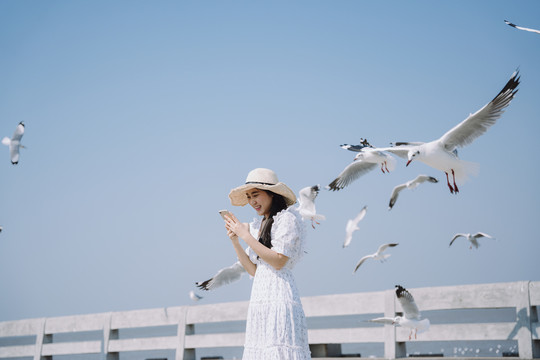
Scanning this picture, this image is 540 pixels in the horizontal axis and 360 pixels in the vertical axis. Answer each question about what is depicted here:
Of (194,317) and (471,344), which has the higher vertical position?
(471,344)

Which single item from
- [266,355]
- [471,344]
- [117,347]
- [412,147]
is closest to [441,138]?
[412,147]

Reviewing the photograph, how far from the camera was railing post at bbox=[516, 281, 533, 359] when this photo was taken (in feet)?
22.0

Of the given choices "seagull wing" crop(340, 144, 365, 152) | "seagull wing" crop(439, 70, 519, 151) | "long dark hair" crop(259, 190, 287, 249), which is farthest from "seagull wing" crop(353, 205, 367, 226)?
"long dark hair" crop(259, 190, 287, 249)

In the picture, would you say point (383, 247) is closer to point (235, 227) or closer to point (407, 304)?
point (407, 304)

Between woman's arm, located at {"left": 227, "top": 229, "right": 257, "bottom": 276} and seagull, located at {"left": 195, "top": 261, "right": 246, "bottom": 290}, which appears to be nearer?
woman's arm, located at {"left": 227, "top": 229, "right": 257, "bottom": 276}

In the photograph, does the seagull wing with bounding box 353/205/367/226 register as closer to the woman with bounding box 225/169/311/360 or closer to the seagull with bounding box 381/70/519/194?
the seagull with bounding box 381/70/519/194

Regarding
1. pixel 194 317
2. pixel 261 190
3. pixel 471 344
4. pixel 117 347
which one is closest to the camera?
pixel 261 190

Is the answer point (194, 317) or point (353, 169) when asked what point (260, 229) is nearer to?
point (194, 317)

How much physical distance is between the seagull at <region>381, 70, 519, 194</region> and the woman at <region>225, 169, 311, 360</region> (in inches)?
168

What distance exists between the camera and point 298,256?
3736mm

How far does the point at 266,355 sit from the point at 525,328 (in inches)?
161

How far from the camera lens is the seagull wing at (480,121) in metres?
7.32

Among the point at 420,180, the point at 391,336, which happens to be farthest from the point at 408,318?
the point at 420,180

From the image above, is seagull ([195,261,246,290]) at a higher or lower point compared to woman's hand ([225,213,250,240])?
higher
